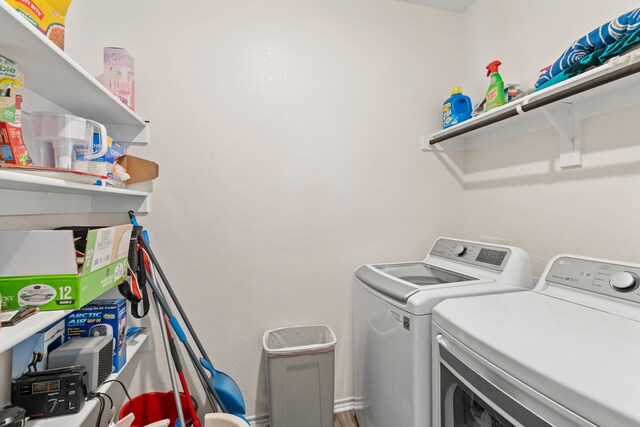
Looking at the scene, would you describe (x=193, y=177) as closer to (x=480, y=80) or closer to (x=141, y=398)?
(x=141, y=398)

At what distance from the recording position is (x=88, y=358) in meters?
0.98

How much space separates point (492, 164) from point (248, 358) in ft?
5.98

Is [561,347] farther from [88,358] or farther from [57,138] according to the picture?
[57,138]

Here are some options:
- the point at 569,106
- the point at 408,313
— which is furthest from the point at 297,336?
the point at 569,106

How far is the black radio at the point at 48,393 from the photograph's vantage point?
0.86m

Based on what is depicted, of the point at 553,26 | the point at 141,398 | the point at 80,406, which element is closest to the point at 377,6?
the point at 553,26

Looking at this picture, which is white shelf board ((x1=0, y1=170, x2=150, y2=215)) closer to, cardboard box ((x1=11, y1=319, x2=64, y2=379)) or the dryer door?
cardboard box ((x1=11, y1=319, x2=64, y2=379))

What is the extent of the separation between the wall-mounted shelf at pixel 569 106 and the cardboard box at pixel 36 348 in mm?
1987

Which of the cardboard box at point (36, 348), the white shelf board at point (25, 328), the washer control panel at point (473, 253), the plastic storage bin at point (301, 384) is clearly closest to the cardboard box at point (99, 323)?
the cardboard box at point (36, 348)

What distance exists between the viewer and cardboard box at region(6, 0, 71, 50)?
0.74 m

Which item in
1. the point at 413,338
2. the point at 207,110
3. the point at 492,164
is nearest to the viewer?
the point at 413,338

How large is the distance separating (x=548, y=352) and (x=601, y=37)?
109 centimetres

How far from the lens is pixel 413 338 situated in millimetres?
1049

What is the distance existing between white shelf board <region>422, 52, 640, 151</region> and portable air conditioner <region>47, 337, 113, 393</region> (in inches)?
73.6
